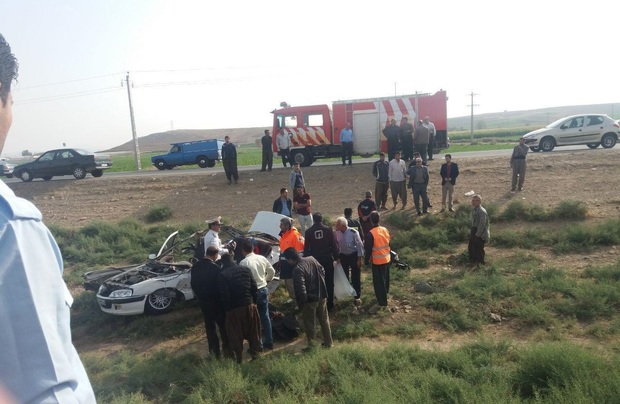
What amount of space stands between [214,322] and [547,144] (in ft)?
65.4

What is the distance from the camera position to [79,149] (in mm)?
24938

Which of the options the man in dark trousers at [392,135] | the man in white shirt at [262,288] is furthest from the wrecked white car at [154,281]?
the man in dark trousers at [392,135]

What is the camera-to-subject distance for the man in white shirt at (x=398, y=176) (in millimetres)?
15047

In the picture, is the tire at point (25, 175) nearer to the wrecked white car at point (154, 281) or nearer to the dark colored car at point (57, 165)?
the dark colored car at point (57, 165)

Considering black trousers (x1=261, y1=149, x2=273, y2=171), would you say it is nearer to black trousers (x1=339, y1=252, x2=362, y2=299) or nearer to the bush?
the bush

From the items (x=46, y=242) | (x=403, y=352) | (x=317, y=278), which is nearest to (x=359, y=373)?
(x=403, y=352)

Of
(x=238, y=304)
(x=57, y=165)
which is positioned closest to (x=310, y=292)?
(x=238, y=304)

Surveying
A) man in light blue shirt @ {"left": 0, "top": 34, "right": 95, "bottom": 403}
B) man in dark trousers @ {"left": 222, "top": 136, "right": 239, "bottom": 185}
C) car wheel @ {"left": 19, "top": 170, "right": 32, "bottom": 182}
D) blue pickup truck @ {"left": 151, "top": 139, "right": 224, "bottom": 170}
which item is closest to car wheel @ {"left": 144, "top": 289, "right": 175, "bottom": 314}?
man in light blue shirt @ {"left": 0, "top": 34, "right": 95, "bottom": 403}

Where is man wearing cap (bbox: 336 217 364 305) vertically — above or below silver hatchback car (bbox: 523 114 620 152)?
below

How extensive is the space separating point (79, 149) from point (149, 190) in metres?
6.45

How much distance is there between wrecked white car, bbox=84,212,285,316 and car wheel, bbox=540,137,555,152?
16765mm

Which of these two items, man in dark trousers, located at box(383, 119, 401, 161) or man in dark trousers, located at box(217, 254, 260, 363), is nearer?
man in dark trousers, located at box(217, 254, 260, 363)

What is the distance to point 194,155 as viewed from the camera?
93.2 ft

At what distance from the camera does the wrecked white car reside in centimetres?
953
